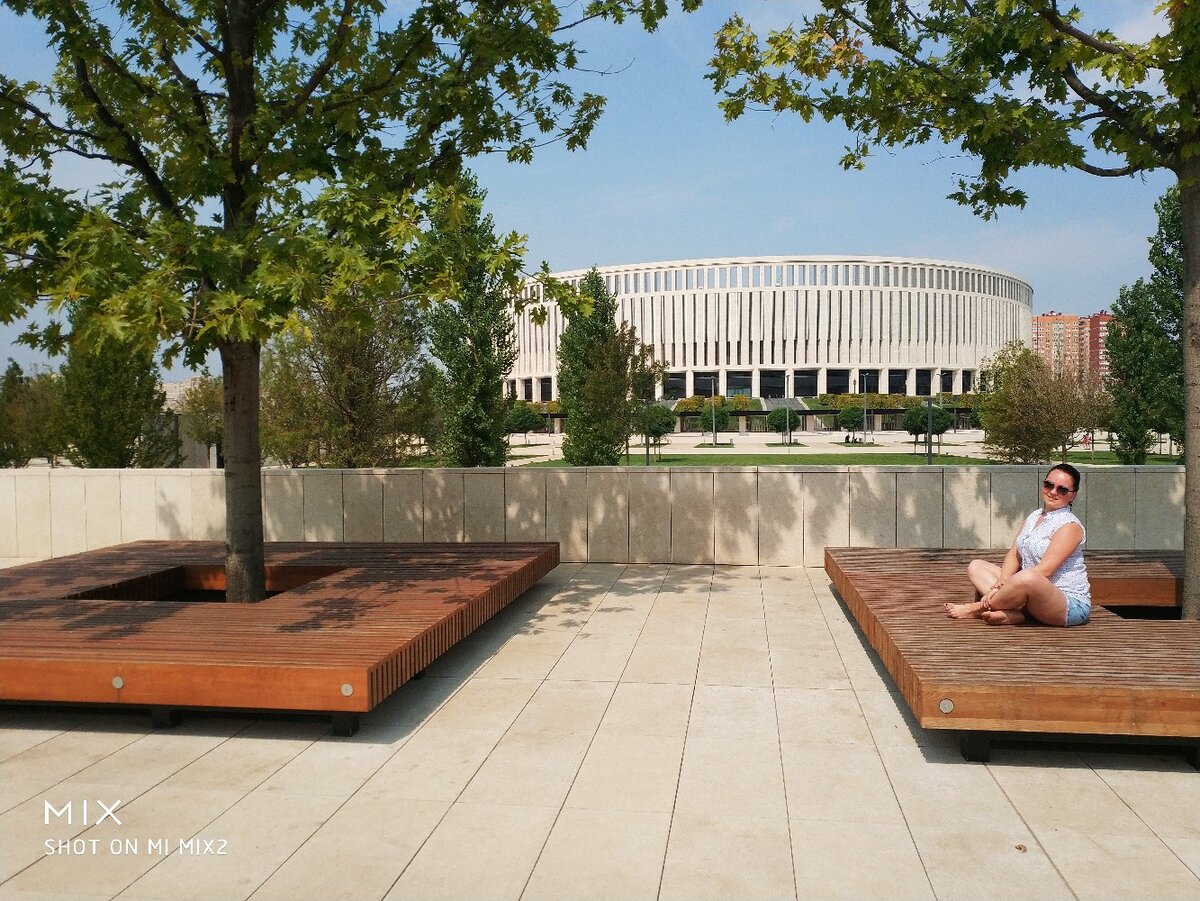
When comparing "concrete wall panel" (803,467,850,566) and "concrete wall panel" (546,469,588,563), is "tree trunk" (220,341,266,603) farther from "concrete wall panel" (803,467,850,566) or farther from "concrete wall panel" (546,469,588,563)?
"concrete wall panel" (803,467,850,566)

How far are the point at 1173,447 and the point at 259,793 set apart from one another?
2030 inches

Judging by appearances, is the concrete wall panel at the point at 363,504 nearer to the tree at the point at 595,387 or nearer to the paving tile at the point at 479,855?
the paving tile at the point at 479,855

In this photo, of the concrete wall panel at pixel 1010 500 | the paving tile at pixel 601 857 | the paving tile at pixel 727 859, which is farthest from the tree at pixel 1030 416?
the paving tile at pixel 601 857

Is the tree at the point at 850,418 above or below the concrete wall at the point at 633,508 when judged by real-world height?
above

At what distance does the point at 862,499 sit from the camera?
1078cm

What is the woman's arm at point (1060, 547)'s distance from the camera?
5.67 metres

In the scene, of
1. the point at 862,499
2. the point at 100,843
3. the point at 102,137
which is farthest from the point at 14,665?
the point at 862,499

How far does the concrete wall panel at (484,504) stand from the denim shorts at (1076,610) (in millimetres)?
6854

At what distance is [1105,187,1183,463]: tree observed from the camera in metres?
28.6

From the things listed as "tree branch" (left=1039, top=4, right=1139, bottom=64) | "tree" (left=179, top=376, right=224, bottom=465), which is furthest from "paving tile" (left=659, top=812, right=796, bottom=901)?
"tree" (left=179, top=376, right=224, bottom=465)

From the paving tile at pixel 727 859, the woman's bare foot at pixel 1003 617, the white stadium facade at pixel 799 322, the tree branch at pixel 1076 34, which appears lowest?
the paving tile at pixel 727 859

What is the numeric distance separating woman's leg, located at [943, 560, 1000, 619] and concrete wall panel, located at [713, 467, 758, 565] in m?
4.53

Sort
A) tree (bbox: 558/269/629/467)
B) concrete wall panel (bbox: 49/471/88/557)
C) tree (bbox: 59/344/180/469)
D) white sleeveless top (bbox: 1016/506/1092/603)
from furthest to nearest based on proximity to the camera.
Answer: tree (bbox: 558/269/629/467) < tree (bbox: 59/344/180/469) < concrete wall panel (bbox: 49/471/88/557) < white sleeveless top (bbox: 1016/506/1092/603)

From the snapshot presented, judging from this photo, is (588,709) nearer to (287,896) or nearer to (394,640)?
(394,640)
